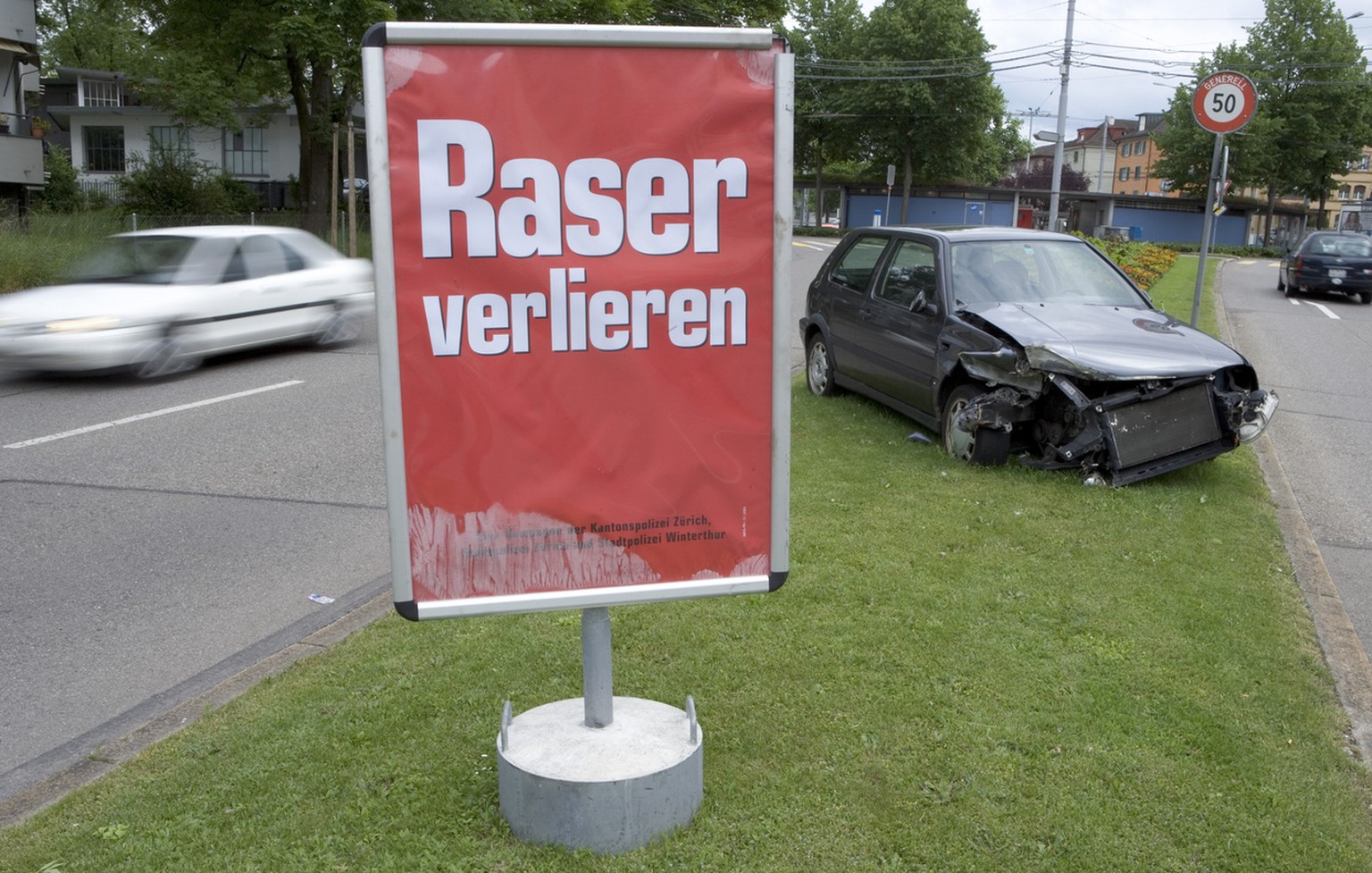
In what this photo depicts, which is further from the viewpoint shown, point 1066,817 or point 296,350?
point 296,350

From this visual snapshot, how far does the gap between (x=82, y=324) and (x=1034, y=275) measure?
874 cm

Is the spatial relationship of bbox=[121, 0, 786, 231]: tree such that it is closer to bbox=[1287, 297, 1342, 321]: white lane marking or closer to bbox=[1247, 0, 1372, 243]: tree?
bbox=[1287, 297, 1342, 321]: white lane marking

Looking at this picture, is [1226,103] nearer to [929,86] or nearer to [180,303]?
[180,303]

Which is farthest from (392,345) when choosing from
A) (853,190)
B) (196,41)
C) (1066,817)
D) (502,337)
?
(853,190)

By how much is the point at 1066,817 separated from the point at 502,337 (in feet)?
7.02

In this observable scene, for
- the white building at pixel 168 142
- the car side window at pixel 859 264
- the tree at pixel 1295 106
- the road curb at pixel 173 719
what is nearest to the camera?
the road curb at pixel 173 719

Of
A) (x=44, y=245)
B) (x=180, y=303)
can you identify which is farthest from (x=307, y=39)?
(x=180, y=303)

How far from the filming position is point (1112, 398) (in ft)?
23.1

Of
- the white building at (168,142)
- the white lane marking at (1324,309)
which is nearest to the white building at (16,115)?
the white building at (168,142)

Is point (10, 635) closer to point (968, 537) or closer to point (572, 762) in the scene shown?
point (572, 762)

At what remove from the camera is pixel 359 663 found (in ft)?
15.0

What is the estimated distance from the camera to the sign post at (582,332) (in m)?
2.91

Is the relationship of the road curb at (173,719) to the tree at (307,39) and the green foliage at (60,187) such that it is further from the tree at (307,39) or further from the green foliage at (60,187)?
the green foliage at (60,187)

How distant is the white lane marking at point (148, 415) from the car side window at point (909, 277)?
6127mm
